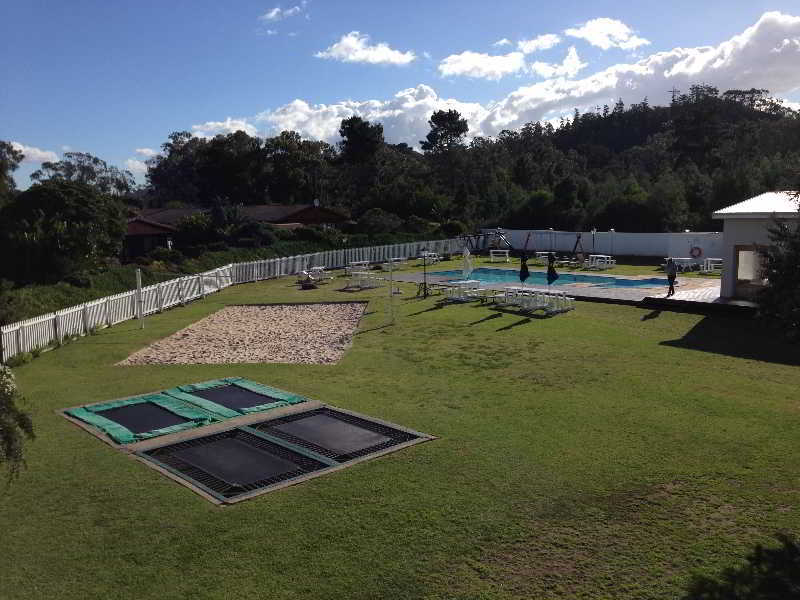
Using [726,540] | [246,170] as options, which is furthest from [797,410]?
[246,170]

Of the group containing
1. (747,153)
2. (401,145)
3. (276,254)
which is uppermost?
(401,145)

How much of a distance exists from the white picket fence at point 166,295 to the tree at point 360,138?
33251mm

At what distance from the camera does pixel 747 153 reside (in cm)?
5584

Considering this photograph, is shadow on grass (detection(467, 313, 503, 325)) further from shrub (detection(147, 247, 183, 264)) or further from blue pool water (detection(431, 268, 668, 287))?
shrub (detection(147, 247, 183, 264))

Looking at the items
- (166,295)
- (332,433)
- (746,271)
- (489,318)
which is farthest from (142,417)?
(746,271)

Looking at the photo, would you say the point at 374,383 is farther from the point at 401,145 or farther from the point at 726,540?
the point at 401,145

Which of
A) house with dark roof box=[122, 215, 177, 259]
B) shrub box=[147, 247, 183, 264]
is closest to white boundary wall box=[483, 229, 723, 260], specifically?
shrub box=[147, 247, 183, 264]

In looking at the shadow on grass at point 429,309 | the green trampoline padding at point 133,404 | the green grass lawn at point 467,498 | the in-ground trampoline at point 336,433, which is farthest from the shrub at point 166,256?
the in-ground trampoline at point 336,433

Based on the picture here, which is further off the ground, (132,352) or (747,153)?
(747,153)

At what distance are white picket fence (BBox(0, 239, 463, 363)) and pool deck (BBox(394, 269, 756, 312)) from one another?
1148cm

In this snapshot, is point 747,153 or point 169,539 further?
point 747,153

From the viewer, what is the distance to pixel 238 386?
12398 mm

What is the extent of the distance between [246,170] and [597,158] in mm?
52646

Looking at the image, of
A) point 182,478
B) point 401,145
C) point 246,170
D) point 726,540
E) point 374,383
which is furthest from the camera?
point 401,145
